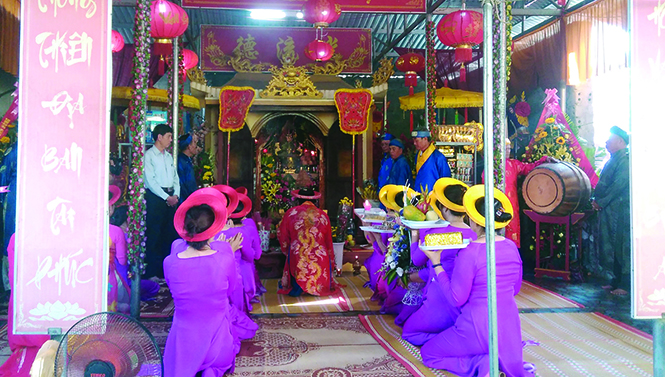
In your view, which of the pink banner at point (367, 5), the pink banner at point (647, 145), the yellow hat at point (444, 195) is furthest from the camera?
the pink banner at point (367, 5)

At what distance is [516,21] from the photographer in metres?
10.6

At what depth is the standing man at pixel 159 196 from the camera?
523 cm

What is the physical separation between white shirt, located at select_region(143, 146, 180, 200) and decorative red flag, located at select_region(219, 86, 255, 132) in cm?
262

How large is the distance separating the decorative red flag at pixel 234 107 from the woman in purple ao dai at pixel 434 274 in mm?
4836

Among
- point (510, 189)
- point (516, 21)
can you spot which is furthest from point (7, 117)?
point (516, 21)

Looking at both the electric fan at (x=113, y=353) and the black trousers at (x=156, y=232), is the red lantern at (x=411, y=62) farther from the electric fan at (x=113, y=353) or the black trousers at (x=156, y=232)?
the electric fan at (x=113, y=353)

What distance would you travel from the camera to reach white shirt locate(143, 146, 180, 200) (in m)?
5.20

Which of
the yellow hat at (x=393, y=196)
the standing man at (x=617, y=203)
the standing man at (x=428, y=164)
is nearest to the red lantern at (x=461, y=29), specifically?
the standing man at (x=428, y=164)

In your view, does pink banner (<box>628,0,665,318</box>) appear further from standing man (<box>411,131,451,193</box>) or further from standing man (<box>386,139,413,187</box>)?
standing man (<box>386,139,413,187</box>)

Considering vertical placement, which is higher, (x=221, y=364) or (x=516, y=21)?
(x=516, y=21)

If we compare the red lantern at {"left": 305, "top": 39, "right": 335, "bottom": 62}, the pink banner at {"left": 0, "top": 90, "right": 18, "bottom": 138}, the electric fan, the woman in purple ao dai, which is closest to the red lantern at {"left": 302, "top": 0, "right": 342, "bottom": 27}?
the red lantern at {"left": 305, "top": 39, "right": 335, "bottom": 62}

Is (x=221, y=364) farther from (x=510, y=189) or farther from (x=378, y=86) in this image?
(x=378, y=86)

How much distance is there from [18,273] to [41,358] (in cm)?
44

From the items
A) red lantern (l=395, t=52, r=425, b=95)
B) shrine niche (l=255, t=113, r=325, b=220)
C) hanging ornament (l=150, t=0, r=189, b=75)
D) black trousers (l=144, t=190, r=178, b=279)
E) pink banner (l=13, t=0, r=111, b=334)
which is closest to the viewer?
pink banner (l=13, t=0, r=111, b=334)
